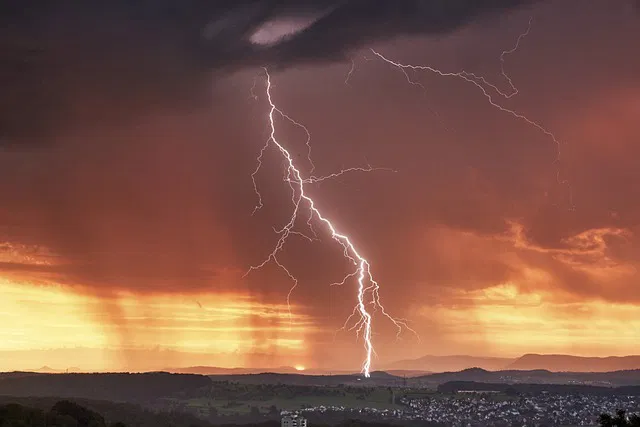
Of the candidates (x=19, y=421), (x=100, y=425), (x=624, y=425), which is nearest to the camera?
(x=624, y=425)

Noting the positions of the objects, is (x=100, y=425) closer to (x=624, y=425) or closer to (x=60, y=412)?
(x=60, y=412)

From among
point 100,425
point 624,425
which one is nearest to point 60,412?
point 100,425

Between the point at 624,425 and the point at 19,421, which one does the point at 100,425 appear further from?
the point at 624,425

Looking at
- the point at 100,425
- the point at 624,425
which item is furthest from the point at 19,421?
the point at 624,425

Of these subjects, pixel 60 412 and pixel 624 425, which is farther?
pixel 60 412

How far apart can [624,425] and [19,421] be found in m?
81.8

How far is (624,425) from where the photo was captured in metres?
84.2

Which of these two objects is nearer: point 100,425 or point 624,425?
point 624,425

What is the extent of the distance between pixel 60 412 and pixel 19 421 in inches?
750

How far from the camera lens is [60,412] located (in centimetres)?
15262

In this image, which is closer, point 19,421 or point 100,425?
point 19,421

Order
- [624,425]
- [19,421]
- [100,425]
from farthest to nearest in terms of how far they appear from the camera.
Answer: [100,425]
[19,421]
[624,425]

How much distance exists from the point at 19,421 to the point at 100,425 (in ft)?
43.3
